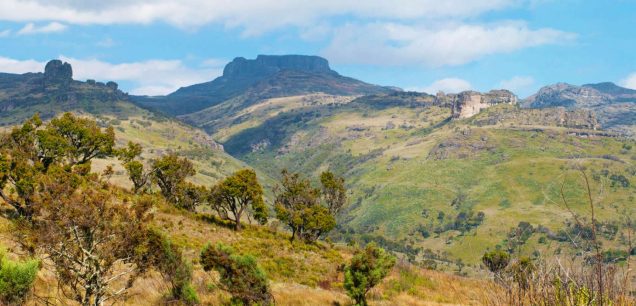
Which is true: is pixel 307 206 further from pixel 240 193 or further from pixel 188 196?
pixel 188 196

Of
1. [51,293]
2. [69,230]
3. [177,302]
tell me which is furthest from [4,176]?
[69,230]

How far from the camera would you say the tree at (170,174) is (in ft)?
199

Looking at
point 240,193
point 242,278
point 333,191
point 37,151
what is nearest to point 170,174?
point 240,193

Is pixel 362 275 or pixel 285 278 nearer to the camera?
pixel 362 275

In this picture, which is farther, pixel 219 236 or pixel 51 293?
pixel 219 236

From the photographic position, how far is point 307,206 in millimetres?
64375

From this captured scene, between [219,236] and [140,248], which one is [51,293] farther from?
[219,236]

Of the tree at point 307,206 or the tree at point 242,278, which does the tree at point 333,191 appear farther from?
the tree at point 242,278

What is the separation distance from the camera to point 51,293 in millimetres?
16156

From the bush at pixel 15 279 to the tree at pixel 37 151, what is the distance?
754 cm

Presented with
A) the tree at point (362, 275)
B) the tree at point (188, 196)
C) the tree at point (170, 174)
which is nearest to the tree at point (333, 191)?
the tree at point (188, 196)

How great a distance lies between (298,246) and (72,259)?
38425 mm

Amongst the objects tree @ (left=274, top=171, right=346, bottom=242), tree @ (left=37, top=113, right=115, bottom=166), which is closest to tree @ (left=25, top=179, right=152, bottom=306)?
tree @ (left=37, top=113, right=115, bottom=166)

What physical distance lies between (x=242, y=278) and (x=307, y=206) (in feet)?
153
